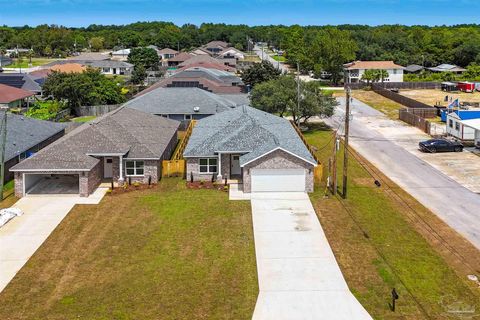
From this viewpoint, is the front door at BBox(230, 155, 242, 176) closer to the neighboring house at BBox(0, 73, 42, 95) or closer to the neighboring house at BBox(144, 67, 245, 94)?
the neighboring house at BBox(144, 67, 245, 94)

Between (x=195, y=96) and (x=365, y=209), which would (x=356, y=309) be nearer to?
(x=365, y=209)

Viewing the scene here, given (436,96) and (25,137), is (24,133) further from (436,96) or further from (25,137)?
(436,96)

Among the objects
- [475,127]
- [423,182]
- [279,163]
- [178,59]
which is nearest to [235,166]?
[279,163]

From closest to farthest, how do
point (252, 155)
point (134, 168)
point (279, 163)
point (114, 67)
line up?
point (279, 163)
point (252, 155)
point (134, 168)
point (114, 67)

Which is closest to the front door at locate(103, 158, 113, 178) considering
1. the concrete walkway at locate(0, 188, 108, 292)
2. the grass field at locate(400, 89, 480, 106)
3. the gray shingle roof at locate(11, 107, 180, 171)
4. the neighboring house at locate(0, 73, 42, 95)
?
the gray shingle roof at locate(11, 107, 180, 171)

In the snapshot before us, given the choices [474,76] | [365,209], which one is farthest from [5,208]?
[474,76]

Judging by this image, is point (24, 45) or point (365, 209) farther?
point (24, 45)

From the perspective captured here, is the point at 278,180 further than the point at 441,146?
No
